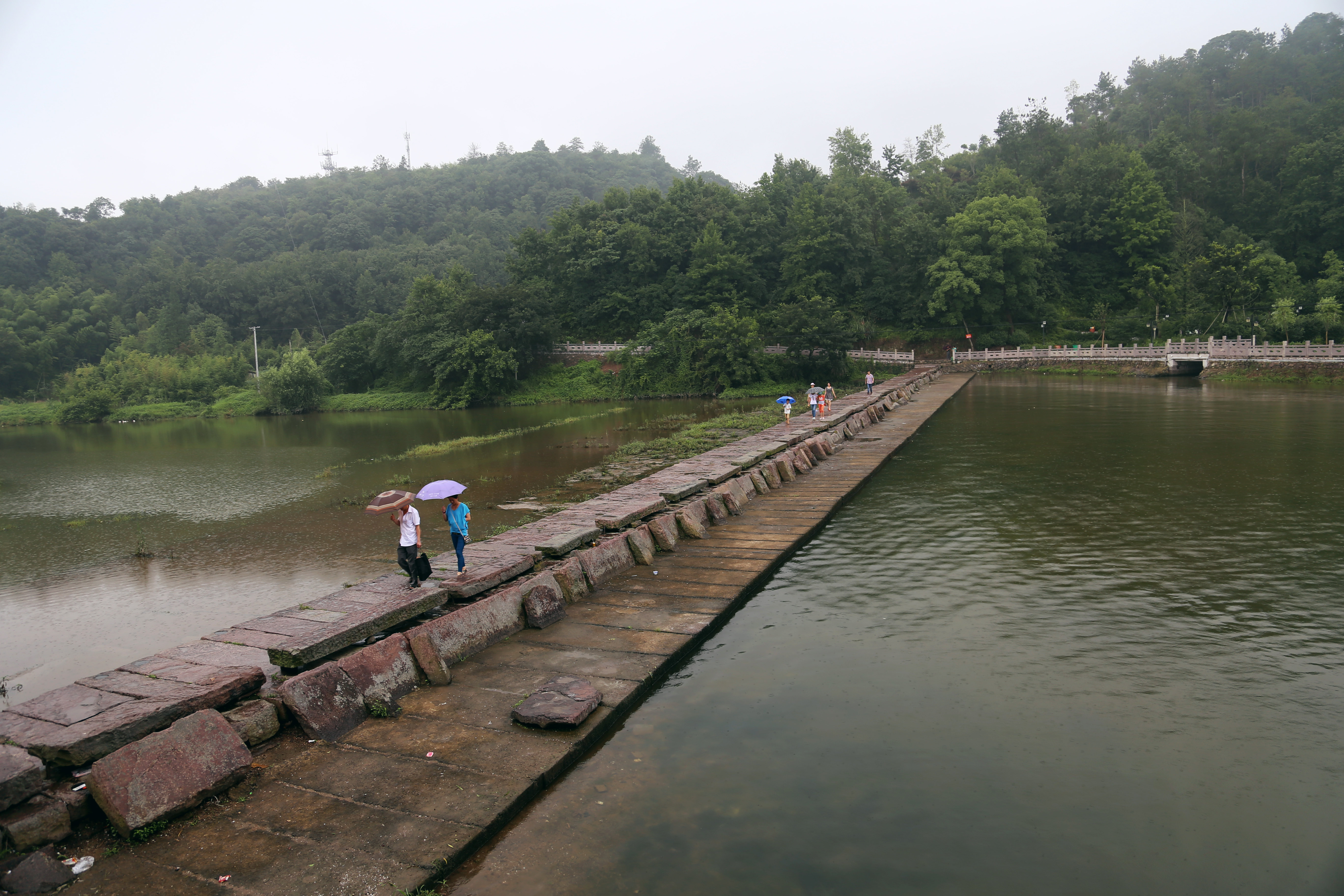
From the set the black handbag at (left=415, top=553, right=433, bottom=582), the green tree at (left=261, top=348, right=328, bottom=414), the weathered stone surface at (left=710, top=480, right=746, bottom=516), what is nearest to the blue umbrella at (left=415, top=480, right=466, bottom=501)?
the black handbag at (left=415, top=553, right=433, bottom=582)

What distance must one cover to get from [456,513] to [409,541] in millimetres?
719

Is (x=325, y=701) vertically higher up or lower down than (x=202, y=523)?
higher up

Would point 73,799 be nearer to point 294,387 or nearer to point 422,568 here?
point 422,568

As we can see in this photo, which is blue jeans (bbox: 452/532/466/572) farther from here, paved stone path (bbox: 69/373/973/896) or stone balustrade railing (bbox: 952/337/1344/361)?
stone balustrade railing (bbox: 952/337/1344/361)

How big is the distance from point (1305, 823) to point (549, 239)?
6593 cm

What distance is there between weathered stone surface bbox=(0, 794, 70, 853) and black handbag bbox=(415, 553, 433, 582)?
3.57 m

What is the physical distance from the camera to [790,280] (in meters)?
61.7

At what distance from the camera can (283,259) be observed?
91.2 m

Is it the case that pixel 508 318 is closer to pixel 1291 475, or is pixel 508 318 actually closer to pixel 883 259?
pixel 883 259

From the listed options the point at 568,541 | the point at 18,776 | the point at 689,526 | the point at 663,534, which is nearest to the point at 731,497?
the point at 689,526

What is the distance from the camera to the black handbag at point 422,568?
7914mm

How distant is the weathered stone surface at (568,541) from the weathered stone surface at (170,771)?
14.7 ft

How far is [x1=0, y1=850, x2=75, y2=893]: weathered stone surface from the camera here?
4129mm

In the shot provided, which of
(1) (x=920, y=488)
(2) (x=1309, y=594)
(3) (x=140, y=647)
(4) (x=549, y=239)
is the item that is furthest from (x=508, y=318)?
(2) (x=1309, y=594)
